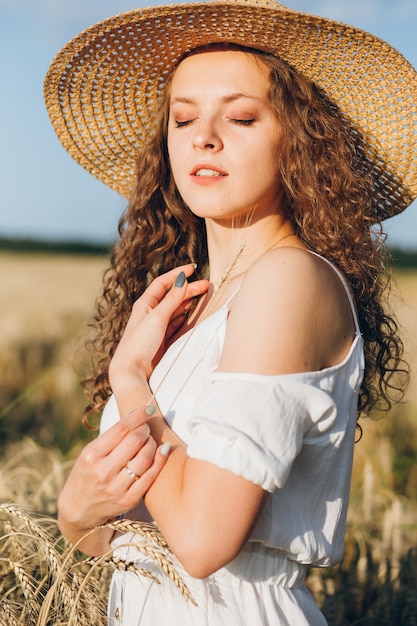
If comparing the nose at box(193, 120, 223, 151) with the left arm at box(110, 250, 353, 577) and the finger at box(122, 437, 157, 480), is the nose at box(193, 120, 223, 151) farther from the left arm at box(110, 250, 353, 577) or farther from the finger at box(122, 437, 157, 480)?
the finger at box(122, 437, 157, 480)

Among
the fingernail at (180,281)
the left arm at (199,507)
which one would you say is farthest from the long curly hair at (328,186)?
the left arm at (199,507)

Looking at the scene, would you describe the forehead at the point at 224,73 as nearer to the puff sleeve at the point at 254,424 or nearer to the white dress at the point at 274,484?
the white dress at the point at 274,484

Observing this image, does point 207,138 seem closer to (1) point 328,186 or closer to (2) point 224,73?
(2) point 224,73

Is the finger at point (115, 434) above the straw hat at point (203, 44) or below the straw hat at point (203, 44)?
below

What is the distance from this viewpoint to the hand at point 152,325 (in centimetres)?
218

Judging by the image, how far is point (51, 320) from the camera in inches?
355

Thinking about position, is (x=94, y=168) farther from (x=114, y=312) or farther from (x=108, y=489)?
(x=108, y=489)

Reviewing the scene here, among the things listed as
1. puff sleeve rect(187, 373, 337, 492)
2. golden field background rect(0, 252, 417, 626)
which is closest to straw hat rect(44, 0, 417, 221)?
golden field background rect(0, 252, 417, 626)

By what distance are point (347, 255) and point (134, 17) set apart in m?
0.91

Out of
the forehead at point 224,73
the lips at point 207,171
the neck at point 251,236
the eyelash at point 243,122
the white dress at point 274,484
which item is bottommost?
the white dress at point 274,484

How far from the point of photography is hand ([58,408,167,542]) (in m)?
1.82

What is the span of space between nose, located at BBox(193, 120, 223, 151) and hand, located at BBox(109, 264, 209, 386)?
38 cm

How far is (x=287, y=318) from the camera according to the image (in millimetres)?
1771

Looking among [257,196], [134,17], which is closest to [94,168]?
[134,17]
